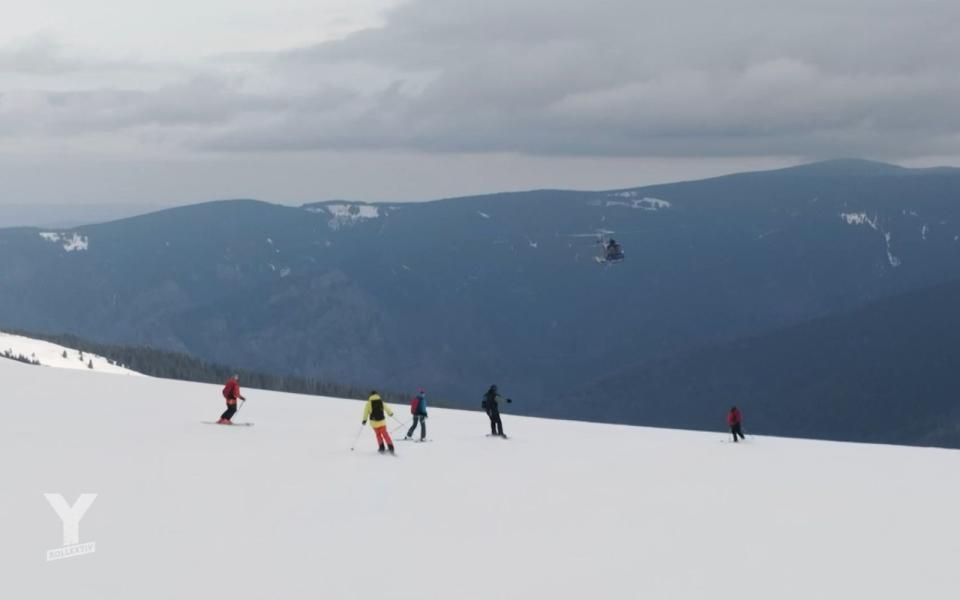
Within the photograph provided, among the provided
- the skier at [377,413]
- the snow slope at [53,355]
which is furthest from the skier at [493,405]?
the snow slope at [53,355]

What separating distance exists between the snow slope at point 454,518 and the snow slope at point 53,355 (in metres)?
82.8

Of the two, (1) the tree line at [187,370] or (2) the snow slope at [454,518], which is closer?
(2) the snow slope at [454,518]

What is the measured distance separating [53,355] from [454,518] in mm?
107489

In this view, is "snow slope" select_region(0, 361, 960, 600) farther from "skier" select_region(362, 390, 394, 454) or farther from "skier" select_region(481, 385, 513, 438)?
"skier" select_region(481, 385, 513, 438)

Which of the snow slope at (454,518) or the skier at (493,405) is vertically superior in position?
the skier at (493,405)

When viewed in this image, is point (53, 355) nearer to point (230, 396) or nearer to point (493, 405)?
point (230, 396)

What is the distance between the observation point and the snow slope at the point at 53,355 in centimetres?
11125

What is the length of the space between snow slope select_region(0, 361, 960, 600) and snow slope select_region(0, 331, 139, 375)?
8284cm

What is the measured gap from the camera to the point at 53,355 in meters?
118

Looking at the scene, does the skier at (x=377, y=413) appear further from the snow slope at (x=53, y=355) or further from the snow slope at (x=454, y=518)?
the snow slope at (x=53, y=355)

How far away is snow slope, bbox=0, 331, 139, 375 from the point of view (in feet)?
365

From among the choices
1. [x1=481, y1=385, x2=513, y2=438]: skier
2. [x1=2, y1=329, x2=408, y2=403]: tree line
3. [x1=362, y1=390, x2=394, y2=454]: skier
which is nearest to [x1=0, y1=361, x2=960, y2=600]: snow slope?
[x1=362, y1=390, x2=394, y2=454]: skier

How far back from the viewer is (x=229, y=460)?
2492 centimetres

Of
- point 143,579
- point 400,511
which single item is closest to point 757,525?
point 400,511
